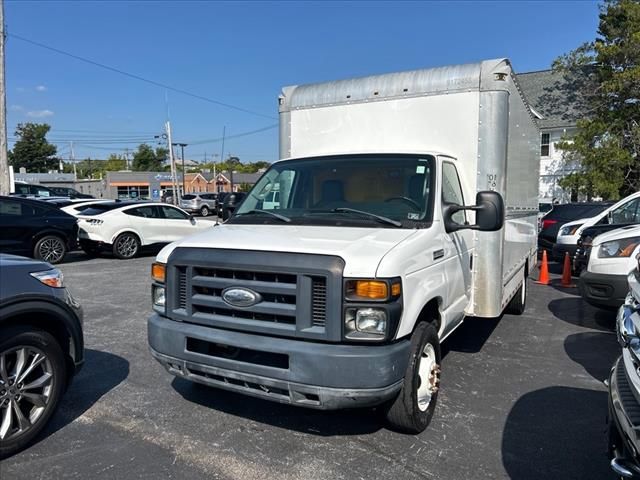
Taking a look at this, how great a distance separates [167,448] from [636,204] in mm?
9517

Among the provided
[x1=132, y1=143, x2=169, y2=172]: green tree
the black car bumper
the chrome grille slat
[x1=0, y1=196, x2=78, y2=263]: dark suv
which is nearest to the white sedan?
[x1=0, y1=196, x2=78, y2=263]: dark suv

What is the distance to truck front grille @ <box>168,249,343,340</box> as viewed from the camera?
3123mm

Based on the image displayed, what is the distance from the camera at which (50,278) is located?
371 cm

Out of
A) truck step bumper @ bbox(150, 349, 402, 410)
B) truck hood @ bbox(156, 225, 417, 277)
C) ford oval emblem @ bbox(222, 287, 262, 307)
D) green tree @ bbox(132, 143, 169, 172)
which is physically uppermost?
green tree @ bbox(132, 143, 169, 172)

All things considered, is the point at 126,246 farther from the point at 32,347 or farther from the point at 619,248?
the point at 619,248

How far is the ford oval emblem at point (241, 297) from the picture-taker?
3.28 meters

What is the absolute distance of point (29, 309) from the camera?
135 inches

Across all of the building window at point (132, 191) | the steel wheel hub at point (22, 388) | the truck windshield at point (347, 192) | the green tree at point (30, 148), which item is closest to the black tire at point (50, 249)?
the truck windshield at point (347, 192)

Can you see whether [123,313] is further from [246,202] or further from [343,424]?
[343,424]

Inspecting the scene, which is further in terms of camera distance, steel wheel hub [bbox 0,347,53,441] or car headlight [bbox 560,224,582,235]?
car headlight [bbox 560,224,582,235]

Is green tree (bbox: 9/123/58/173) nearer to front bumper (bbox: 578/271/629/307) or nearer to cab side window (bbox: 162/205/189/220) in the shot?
cab side window (bbox: 162/205/189/220)

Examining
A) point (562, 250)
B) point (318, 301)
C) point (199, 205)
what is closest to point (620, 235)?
point (318, 301)

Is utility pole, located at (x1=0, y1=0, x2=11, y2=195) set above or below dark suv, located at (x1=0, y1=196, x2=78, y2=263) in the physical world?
above

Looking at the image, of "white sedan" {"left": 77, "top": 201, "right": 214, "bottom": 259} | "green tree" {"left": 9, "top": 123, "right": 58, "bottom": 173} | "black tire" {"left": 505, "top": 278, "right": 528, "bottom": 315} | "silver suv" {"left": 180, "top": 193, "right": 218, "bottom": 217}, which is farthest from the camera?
"green tree" {"left": 9, "top": 123, "right": 58, "bottom": 173}
